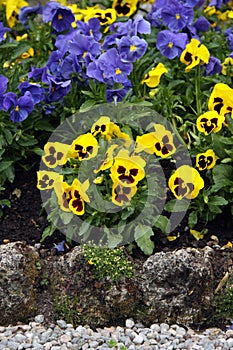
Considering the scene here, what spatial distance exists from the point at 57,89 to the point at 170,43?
771mm

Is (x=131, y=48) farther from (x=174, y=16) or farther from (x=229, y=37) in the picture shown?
(x=229, y=37)

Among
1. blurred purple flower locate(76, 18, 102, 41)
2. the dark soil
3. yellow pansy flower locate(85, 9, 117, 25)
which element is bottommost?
the dark soil

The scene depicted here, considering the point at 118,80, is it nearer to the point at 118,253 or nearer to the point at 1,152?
the point at 1,152

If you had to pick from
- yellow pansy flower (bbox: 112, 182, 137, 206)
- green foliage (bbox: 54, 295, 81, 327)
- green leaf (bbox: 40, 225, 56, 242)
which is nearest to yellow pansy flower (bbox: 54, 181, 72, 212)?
green leaf (bbox: 40, 225, 56, 242)

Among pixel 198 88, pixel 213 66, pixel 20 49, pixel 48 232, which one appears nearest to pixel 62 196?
pixel 48 232

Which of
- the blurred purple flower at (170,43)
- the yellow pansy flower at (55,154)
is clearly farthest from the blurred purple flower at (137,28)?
the yellow pansy flower at (55,154)

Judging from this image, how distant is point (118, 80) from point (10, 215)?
3.19 ft

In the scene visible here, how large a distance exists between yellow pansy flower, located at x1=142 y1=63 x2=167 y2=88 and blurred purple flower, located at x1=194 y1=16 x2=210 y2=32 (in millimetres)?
763

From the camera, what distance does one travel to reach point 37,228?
4629mm

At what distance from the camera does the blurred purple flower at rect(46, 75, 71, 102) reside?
4742mm

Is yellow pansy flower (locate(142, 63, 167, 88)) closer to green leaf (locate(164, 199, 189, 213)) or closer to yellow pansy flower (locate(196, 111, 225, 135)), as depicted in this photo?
yellow pansy flower (locate(196, 111, 225, 135))

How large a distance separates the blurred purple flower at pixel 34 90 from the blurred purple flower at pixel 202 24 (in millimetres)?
1258

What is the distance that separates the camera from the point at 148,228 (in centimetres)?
433

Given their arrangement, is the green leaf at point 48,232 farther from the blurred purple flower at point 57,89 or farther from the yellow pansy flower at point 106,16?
the yellow pansy flower at point 106,16
